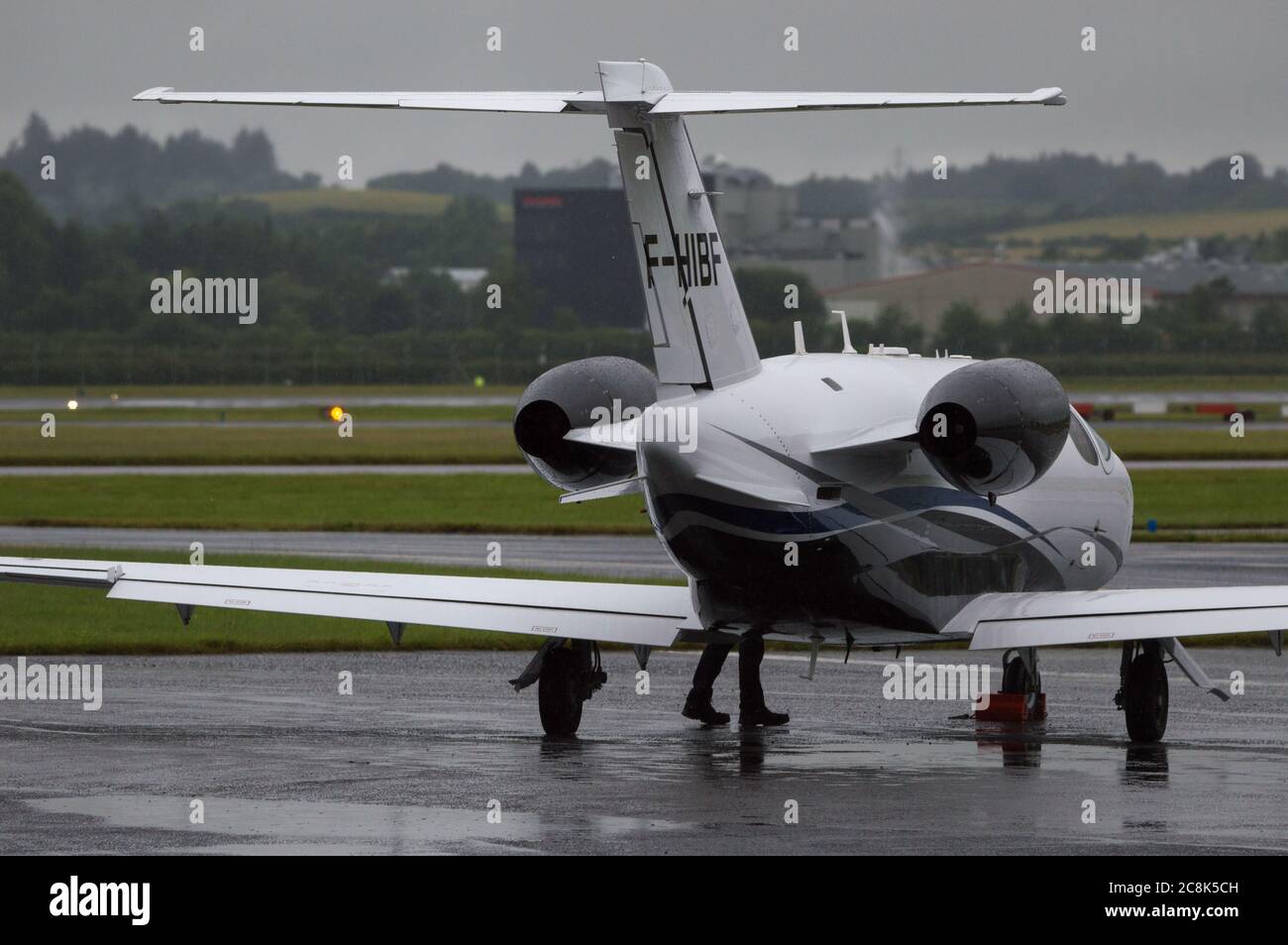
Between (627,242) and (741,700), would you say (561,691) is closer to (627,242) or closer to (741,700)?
(741,700)

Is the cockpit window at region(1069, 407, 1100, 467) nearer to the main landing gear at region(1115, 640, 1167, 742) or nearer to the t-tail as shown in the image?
the main landing gear at region(1115, 640, 1167, 742)

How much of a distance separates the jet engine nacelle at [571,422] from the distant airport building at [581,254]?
77080 millimetres

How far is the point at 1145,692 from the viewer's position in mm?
18719

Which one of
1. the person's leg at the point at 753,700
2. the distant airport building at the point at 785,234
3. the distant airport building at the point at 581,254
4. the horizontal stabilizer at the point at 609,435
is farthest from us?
the distant airport building at the point at 581,254

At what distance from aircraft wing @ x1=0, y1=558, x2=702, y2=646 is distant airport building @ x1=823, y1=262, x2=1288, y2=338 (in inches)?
2056

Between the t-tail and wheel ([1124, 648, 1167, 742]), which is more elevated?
the t-tail

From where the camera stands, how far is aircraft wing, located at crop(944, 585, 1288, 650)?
17.0 metres

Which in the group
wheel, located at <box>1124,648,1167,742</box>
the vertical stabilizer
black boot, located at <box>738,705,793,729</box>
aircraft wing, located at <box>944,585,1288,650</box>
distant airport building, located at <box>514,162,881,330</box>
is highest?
distant airport building, located at <box>514,162,881,330</box>

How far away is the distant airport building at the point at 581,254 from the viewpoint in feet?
330

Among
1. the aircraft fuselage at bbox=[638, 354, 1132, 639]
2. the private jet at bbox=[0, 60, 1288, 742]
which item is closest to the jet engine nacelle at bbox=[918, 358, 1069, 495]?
the private jet at bbox=[0, 60, 1288, 742]

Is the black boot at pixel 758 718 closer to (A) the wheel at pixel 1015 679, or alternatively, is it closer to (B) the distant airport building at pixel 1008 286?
(A) the wheel at pixel 1015 679

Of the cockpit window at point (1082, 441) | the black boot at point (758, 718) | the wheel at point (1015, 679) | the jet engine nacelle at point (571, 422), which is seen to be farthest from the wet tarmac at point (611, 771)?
the cockpit window at point (1082, 441)
